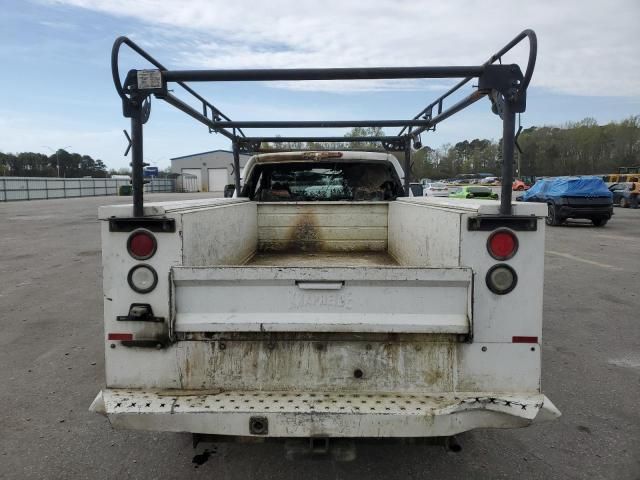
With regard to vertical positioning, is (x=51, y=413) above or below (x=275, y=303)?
below

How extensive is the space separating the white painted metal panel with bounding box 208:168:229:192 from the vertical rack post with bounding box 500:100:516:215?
261ft

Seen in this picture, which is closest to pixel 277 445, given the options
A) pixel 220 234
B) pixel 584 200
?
pixel 220 234

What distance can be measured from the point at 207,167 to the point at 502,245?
83191 millimetres

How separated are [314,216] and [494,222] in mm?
2753

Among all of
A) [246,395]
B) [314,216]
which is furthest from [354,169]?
[246,395]

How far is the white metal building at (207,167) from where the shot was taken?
80250 mm

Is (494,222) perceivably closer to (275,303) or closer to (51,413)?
(275,303)

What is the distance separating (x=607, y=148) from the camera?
3002 inches

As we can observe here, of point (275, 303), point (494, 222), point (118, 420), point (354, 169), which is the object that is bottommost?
point (118, 420)

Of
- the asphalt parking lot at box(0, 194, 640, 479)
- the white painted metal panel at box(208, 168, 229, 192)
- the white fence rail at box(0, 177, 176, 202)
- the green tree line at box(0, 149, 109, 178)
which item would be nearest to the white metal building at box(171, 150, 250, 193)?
the white painted metal panel at box(208, 168, 229, 192)

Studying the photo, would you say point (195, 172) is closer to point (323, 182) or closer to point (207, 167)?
point (207, 167)

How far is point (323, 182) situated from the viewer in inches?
228

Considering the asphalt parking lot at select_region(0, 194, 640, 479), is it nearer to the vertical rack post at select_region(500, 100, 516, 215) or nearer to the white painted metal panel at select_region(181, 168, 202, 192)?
the vertical rack post at select_region(500, 100, 516, 215)

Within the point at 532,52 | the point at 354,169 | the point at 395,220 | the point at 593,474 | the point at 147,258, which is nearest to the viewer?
the point at 532,52
